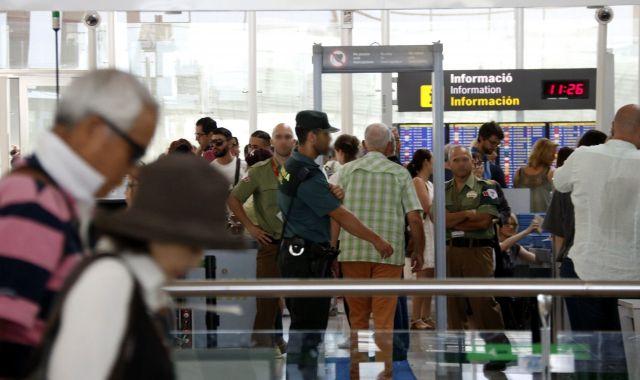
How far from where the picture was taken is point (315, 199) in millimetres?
6562

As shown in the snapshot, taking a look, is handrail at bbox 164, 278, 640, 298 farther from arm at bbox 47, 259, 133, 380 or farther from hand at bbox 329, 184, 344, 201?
arm at bbox 47, 259, 133, 380

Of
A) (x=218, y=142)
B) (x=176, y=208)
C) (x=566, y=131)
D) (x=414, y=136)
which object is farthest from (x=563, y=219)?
(x=566, y=131)

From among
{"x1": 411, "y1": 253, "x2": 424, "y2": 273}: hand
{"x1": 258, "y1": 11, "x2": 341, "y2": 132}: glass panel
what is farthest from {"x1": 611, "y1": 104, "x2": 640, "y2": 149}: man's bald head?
{"x1": 258, "y1": 11, "x2": 341, "y2": 132}: glass panel

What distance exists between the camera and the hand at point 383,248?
6.73 m

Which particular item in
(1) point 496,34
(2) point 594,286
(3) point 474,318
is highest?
(1) point 496,34

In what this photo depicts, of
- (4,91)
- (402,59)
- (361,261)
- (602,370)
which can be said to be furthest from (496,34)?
(602,370)

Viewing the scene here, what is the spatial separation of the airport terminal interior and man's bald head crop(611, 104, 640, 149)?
12 mm

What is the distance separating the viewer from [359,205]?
288 inches

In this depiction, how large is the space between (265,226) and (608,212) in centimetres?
271

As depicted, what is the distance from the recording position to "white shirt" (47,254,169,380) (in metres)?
1.84

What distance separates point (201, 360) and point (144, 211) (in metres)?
2.66

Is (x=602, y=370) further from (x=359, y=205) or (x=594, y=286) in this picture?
(x=359, y=205)

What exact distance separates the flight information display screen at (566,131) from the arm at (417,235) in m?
8.68

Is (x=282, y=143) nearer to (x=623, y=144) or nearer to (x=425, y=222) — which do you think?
(x=425, y=222)
